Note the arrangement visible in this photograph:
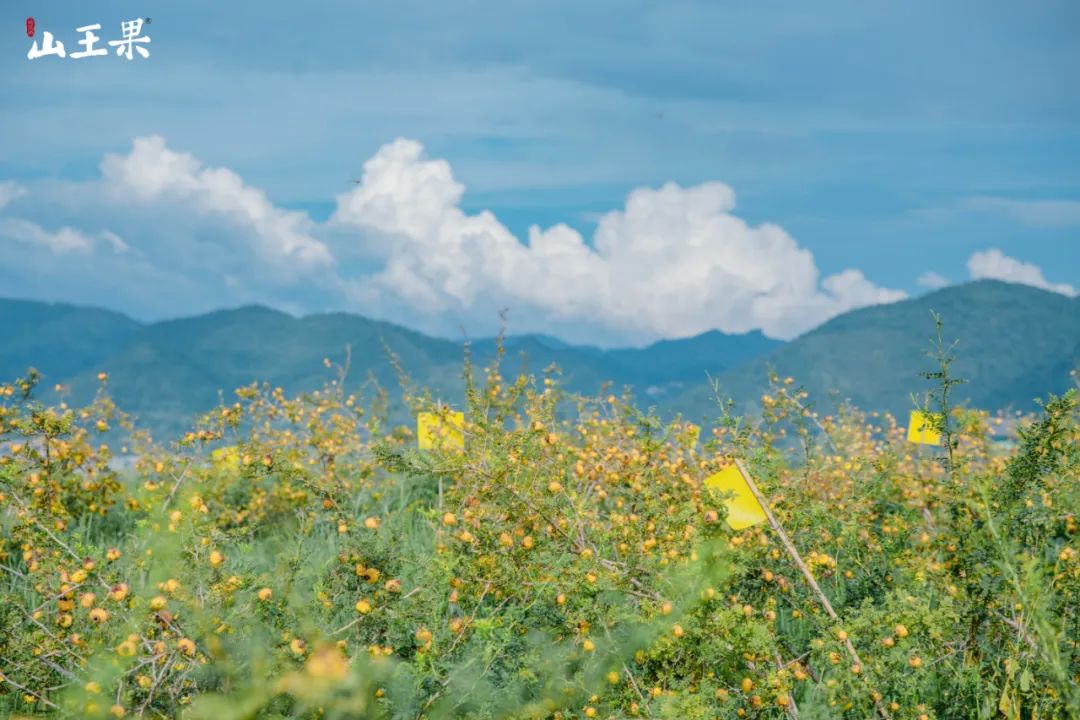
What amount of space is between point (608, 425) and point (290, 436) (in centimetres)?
267

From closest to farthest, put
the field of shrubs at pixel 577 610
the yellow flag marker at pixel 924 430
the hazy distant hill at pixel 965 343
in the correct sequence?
the field of shrubs at pixel 577 610 → the yellow flag marker at pixel 924 430 → the hazy distant hill at pixel 965 343

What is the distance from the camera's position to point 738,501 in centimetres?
320

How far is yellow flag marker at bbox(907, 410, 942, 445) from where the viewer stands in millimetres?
3322

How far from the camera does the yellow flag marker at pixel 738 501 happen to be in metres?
3.16

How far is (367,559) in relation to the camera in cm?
300

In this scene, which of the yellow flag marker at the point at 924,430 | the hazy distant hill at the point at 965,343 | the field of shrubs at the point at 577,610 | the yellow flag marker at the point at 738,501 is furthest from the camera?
the hazy distant hill at the point at 965,343

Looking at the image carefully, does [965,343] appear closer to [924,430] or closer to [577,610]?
[924,430]

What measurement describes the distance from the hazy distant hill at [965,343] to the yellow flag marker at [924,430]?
69.6 meters

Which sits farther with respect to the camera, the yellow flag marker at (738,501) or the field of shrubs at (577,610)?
the yellow flag marker at (738,501)

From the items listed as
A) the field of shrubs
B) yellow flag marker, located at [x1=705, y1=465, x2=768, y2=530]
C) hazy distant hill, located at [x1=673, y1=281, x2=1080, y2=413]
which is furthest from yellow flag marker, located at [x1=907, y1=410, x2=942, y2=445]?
hazy distant hill, located at [x1=673, y1=281, x2=1080, y2=413]

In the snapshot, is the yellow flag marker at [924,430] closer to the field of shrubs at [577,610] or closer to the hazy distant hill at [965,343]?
the field of shrubs at [577,610]

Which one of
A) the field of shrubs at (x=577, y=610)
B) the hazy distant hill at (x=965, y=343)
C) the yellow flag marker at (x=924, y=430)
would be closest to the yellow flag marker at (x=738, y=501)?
the field of shrubs at (x=577, y=610)

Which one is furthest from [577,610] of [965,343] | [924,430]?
[965,343]

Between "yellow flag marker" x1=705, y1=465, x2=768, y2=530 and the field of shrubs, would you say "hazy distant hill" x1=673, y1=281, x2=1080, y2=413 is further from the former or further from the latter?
"yellow flag marker" x1=705, y1=465, x2=768, y2=530
